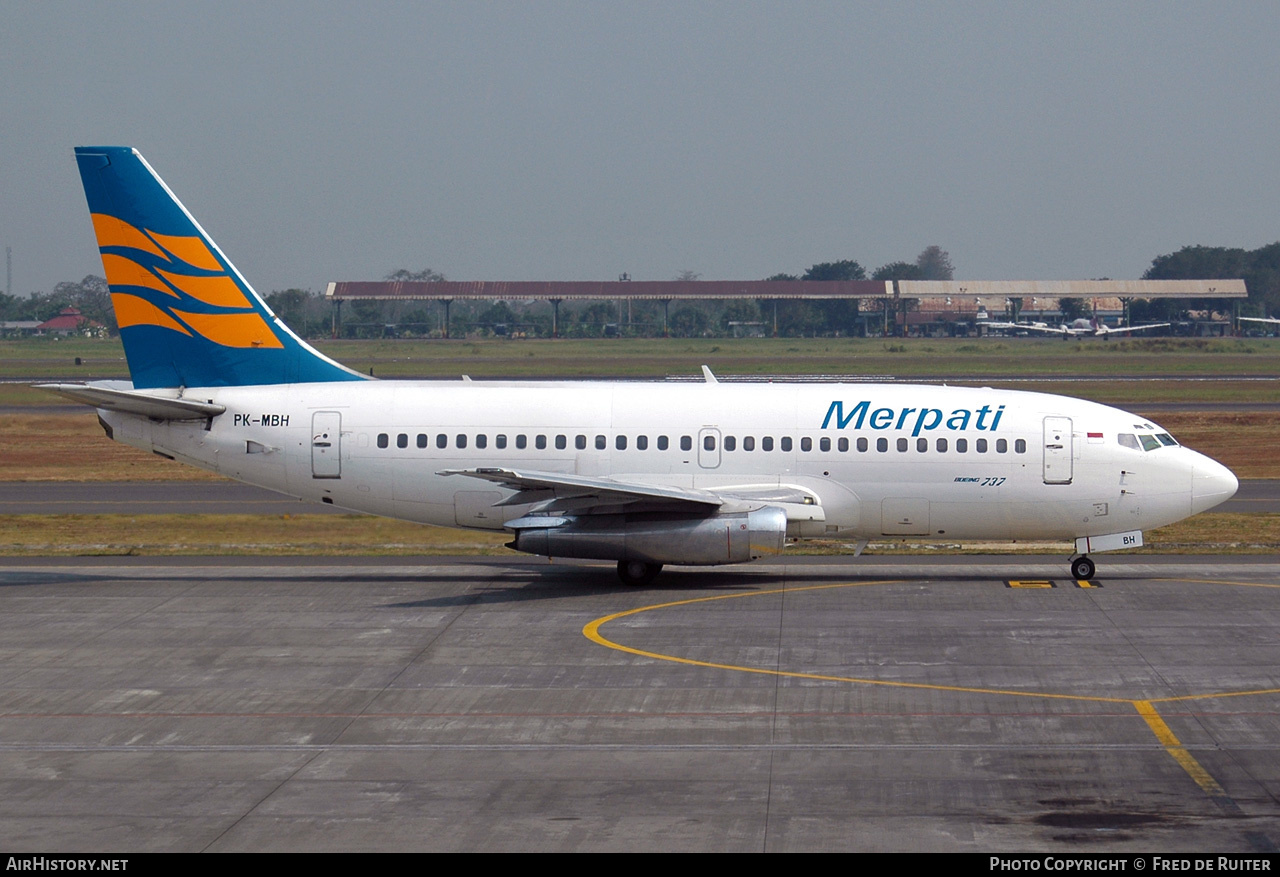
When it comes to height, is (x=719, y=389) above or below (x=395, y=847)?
above

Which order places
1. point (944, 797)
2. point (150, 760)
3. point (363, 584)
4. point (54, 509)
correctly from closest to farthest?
point (944, 797) → point (150, 760) → point (363, 584) → point (54, 509)

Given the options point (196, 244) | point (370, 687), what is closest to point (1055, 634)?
point (370, 687)

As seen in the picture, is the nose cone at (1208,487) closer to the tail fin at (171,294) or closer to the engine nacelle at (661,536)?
the engine nacelle at (661,536)

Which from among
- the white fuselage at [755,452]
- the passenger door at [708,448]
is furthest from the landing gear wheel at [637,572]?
the passenger door at [708,448]

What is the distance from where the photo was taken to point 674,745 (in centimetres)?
1744

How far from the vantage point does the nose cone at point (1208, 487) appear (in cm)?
2872

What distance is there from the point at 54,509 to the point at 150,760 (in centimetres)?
2631

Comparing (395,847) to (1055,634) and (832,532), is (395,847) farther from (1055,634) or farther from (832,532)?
(832,532)

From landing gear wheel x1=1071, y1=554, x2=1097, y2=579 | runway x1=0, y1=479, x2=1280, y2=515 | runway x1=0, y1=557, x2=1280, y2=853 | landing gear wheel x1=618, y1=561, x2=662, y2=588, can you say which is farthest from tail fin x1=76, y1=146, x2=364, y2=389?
landing gear wheel x1=1071, y1=554, x2=1097, y2=579

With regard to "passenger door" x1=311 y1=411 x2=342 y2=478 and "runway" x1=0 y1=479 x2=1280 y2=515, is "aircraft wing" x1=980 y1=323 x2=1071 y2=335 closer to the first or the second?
"runway" x1=0 y1=479 x2=1280 y2=515

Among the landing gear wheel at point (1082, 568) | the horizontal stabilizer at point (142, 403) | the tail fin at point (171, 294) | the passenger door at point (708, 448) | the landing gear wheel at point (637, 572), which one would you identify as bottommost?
the landing gear wheel at point (1082, 568)

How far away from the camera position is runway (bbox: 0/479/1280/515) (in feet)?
132

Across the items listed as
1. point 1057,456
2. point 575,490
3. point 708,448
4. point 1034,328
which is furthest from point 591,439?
point 1034,328

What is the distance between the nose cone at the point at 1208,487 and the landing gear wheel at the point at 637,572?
11.7 m
